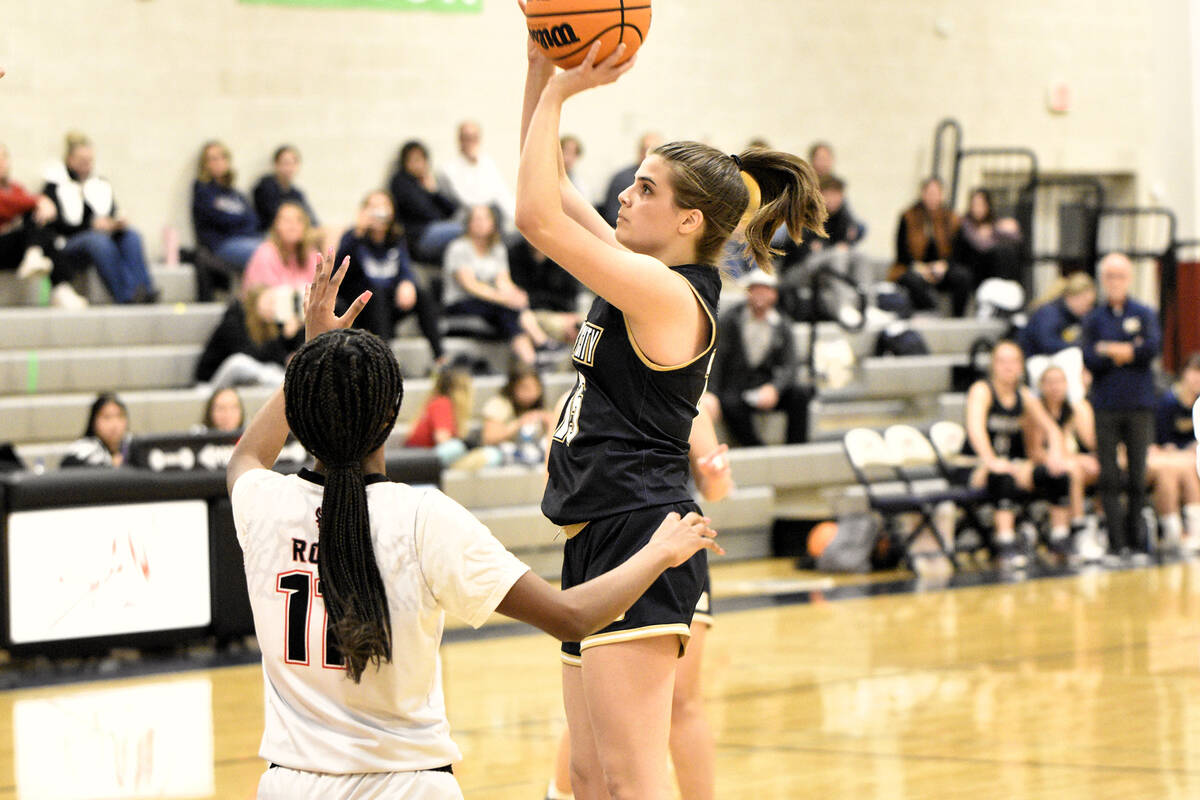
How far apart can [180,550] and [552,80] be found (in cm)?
495

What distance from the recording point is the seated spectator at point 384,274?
10.7 m

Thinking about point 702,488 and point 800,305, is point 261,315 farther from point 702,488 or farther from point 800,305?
point 702,488

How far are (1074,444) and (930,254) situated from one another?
381cm

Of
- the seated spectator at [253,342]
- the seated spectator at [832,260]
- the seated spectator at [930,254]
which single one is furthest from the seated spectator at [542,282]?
the seated spectator at [930,254]

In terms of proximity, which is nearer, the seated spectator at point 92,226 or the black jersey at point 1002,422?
the seated spectator at point 92,226

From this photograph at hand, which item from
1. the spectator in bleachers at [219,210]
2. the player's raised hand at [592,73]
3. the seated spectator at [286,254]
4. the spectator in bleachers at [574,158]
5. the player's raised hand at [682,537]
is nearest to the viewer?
the player's raised hand at [682,537]

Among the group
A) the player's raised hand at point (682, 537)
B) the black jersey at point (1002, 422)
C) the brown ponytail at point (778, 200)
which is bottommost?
the black jersey at point (1002, 422)

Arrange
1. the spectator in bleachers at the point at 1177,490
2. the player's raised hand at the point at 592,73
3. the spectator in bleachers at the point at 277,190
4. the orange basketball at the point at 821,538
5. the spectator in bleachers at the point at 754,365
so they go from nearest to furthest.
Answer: the player's raised hand at the point at 592,73
the orange basketball at the point at 821,538
the spectator in bleachers at the point at 1177,490
the spectator in bleachers at the point at 754,365
the spectator in bleachers at the point at 277,190

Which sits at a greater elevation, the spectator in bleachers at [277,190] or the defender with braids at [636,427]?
the spectator in bleachers at [277,190]

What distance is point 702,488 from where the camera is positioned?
3.73 metres

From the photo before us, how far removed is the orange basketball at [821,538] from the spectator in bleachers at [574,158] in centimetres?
319

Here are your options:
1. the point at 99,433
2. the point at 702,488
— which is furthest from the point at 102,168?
the point at 702,488

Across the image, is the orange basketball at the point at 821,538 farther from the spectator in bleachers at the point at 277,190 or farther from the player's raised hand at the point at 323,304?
the player's raised hand at the point at 323,304

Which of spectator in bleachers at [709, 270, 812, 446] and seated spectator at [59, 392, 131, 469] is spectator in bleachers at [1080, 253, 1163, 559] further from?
seated spectator at [59, 392, 131, 469]
